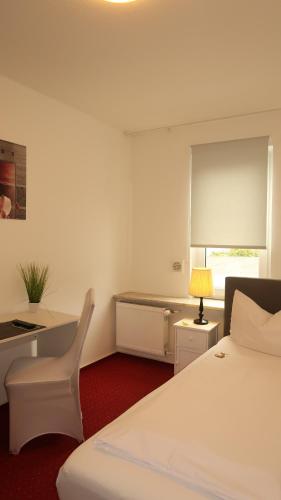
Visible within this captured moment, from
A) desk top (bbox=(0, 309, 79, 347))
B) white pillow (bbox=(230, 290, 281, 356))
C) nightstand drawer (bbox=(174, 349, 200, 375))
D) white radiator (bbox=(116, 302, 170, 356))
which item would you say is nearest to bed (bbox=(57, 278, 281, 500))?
white pillow (bbox=(230, 290, 281, 356))

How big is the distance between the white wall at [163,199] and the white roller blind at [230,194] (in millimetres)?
114

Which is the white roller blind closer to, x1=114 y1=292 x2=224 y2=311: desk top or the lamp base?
x1=114 y1=292 x2=224 y2=311: desk top

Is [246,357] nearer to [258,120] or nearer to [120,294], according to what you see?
[120,294]

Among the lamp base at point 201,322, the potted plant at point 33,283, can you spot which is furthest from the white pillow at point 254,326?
the potted plant at point 33,283

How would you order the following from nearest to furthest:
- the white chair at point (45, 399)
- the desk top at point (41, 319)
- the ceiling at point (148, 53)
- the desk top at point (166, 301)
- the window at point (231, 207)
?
the ceiling at point (148, 53), the white chair at point (45, 399), the desk top at point (41, 319), the window at point (231, 207), the desk top at point (166, 301)

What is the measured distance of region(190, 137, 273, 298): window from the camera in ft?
10.6

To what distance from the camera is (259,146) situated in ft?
10.6

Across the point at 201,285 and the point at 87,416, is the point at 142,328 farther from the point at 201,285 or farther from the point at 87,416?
the point at 87,416

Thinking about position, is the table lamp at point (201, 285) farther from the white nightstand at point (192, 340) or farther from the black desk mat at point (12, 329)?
the black desk mat at point (12, 329)

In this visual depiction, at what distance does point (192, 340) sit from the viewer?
307 centimetres

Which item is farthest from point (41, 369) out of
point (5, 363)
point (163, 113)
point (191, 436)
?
point (163, 113)

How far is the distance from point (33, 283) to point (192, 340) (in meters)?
1.48

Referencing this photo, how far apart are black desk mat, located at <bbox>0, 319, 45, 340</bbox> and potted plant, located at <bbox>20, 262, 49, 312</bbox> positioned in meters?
0.33

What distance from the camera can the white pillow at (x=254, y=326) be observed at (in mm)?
2463
